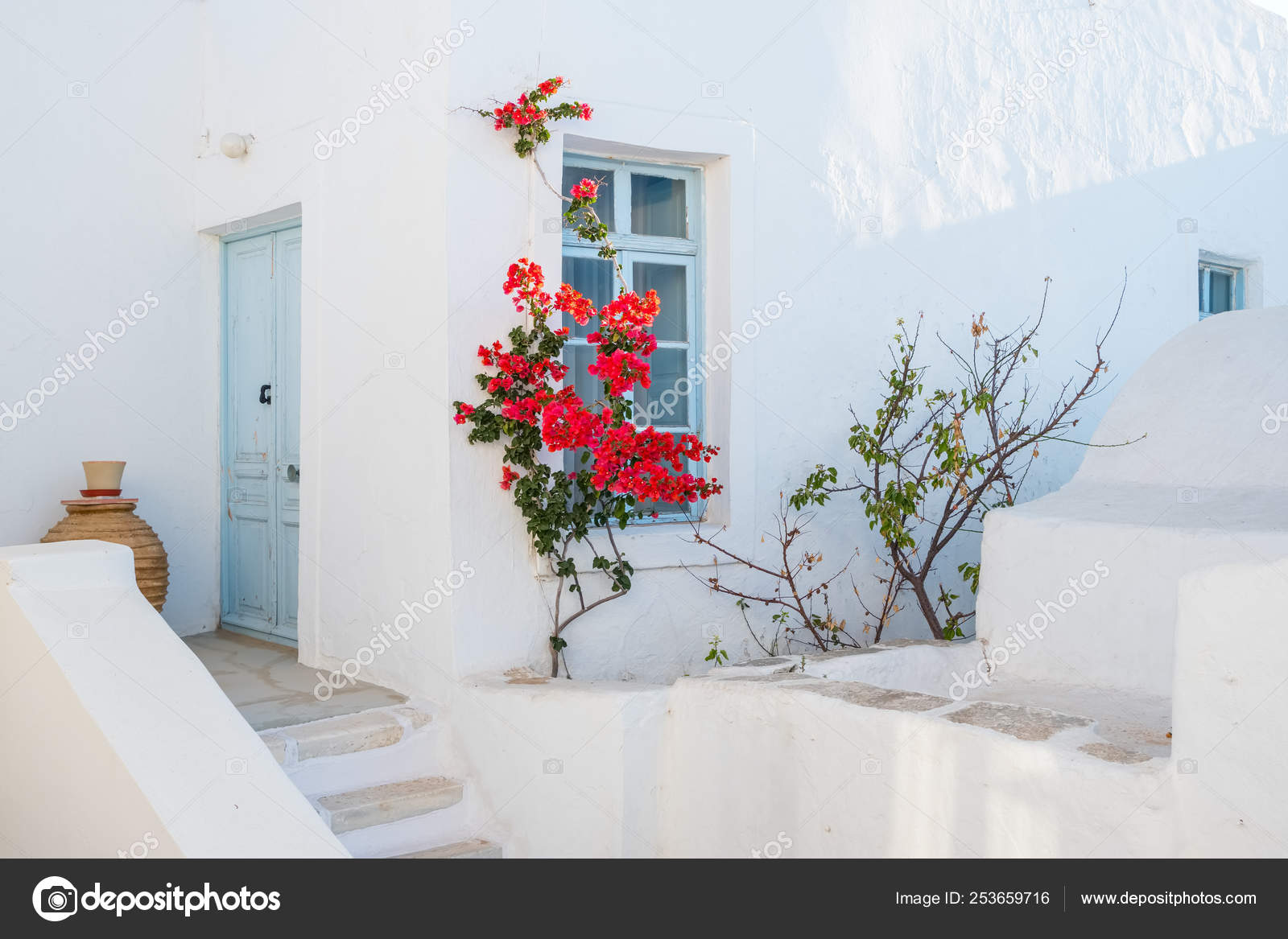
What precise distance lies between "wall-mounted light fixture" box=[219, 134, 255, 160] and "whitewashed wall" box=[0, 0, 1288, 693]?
0.07 metres

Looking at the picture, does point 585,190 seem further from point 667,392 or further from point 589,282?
point 667,392

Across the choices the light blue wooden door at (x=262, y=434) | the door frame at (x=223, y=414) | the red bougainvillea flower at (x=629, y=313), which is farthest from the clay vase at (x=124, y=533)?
the red bougainvillea flower at (x=629, y=313)

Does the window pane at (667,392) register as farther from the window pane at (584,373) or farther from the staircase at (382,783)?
the staircase at (382,783)

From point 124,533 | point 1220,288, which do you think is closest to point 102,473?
point 124,533

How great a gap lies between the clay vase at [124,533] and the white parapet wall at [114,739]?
141 cm

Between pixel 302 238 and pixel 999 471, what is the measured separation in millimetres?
3400

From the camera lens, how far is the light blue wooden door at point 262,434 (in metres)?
5.54

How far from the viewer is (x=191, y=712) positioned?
3338 millimetres

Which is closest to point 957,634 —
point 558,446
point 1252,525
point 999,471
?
point 999,471

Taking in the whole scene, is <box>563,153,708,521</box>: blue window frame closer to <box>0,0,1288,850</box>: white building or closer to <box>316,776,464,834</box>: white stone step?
<box>0,0,1288,850</box>: white building

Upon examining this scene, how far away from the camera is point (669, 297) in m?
5.23

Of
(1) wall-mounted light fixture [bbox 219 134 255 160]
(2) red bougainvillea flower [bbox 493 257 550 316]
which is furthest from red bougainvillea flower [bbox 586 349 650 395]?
(1) wall-mounted light fixture [bbox 219 134 255 160]
